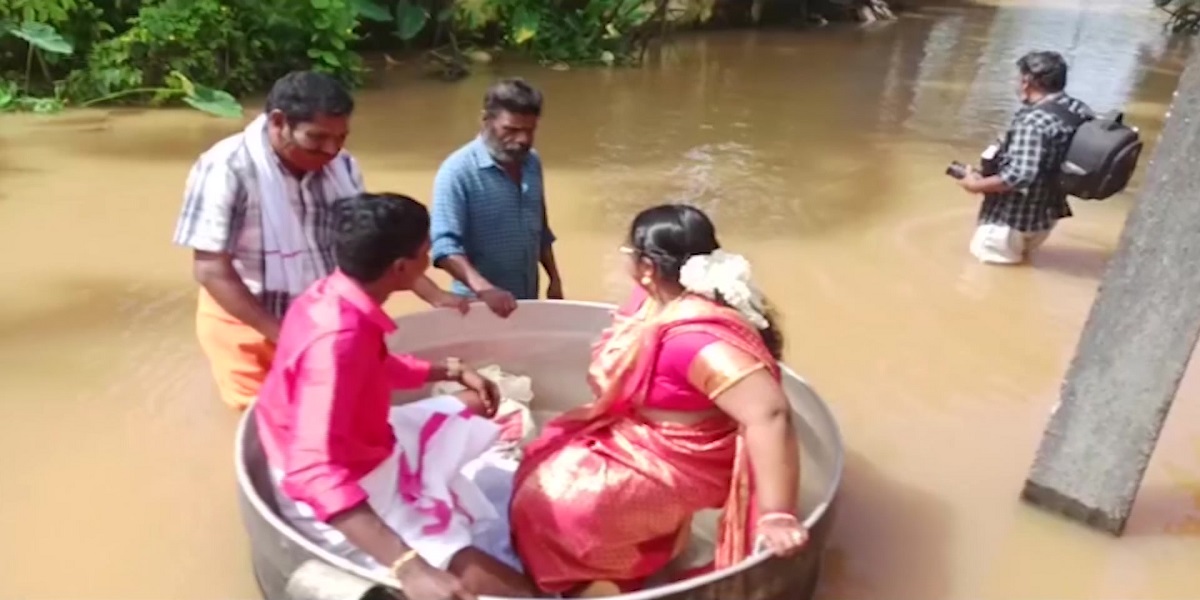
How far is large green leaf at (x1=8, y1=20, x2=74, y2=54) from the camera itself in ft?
24.1

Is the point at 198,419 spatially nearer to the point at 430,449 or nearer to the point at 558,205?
the point at 430,449

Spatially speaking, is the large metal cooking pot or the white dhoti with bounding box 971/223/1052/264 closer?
the large metal cooking pot

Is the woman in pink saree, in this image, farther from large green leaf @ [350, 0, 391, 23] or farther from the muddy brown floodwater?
large green leaf @ [350, 0, 391, 23]

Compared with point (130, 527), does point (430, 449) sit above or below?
above

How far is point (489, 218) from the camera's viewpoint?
11.6 ft

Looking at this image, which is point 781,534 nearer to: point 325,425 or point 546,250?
point 325,425

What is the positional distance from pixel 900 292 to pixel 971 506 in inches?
74.0

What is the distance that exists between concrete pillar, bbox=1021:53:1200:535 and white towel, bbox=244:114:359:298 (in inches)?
86.8

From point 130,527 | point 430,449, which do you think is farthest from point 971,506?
point 130,527

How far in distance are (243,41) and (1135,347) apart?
6995 mm

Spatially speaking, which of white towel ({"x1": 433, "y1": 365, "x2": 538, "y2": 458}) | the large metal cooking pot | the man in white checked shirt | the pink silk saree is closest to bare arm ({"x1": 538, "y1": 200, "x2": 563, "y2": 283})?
the large metal cooking pot

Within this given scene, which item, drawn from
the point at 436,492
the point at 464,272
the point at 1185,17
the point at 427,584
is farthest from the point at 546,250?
the point at 1185,17

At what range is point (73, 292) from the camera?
4688 mm

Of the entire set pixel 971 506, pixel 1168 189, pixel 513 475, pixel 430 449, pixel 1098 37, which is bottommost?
pixel 1098 37
